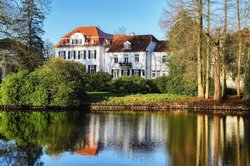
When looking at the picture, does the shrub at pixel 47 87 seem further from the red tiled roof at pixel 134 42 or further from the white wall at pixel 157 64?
the red tiled roof at pixel 134 42

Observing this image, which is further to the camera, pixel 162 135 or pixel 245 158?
pixel 162 135

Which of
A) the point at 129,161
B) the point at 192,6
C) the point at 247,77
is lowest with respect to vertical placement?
the point at 129,161

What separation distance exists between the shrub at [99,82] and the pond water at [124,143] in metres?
25.8

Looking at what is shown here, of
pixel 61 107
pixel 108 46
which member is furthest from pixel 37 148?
pixel 108 46

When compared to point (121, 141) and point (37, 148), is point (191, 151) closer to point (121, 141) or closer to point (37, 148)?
point (121, 141)

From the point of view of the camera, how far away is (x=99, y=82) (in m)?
50.5

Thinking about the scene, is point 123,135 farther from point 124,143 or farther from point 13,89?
point 13,89

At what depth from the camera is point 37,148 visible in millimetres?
15281

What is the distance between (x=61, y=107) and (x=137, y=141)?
64.1ft

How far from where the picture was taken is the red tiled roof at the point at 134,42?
203 feet

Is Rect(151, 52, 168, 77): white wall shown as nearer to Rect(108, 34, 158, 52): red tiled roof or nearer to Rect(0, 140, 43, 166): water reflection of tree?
Rect(108, 34, 158, 52): red tiled roof

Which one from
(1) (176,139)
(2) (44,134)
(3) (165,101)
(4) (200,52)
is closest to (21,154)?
(2) (44,134)

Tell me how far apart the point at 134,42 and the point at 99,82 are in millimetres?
14953

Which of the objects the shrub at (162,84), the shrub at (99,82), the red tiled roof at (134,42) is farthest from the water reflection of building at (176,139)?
the red tiled roof at (134,42)
